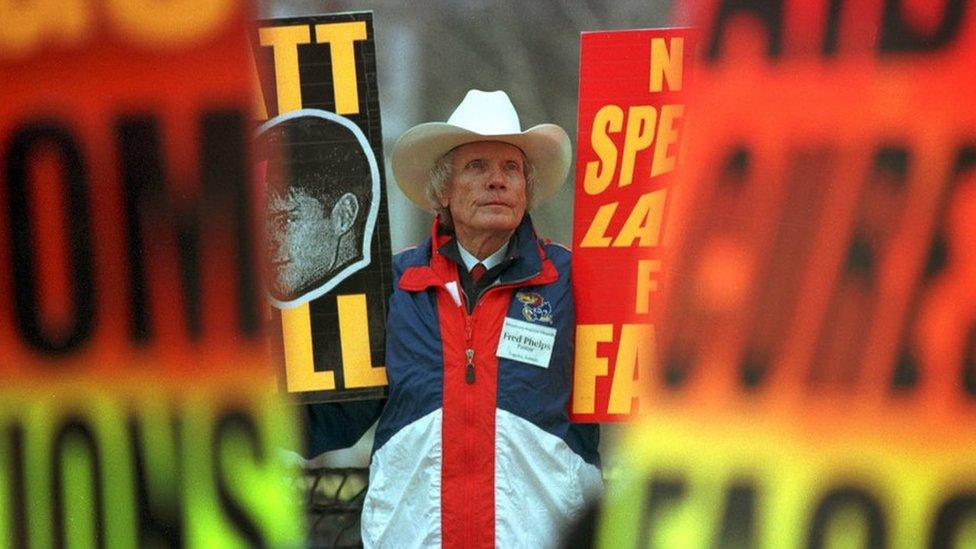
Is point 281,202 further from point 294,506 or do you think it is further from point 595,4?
point 595,4

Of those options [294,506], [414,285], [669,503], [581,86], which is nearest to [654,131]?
[581,86]

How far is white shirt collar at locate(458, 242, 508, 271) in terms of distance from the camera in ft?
8.30

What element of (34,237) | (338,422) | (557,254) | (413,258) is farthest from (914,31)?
(338,422)

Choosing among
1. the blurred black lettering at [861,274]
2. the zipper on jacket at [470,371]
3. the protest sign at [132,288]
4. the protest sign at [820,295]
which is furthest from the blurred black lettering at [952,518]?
the zipper on jacket at [470,371]

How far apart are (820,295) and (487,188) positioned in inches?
55.2

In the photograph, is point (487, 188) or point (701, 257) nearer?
point (701, 257)

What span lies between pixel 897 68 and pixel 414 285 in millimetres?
1375

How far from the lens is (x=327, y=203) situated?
225cm

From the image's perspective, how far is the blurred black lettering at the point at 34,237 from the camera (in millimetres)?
1605

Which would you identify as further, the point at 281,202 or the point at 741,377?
the point at 281,202

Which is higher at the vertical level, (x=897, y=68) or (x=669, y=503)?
(x=897, y=68)

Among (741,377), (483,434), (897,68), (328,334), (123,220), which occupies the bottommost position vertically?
(483,434)

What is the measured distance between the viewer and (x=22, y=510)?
167cm

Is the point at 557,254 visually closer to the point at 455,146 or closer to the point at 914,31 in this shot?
the point at 455,146
